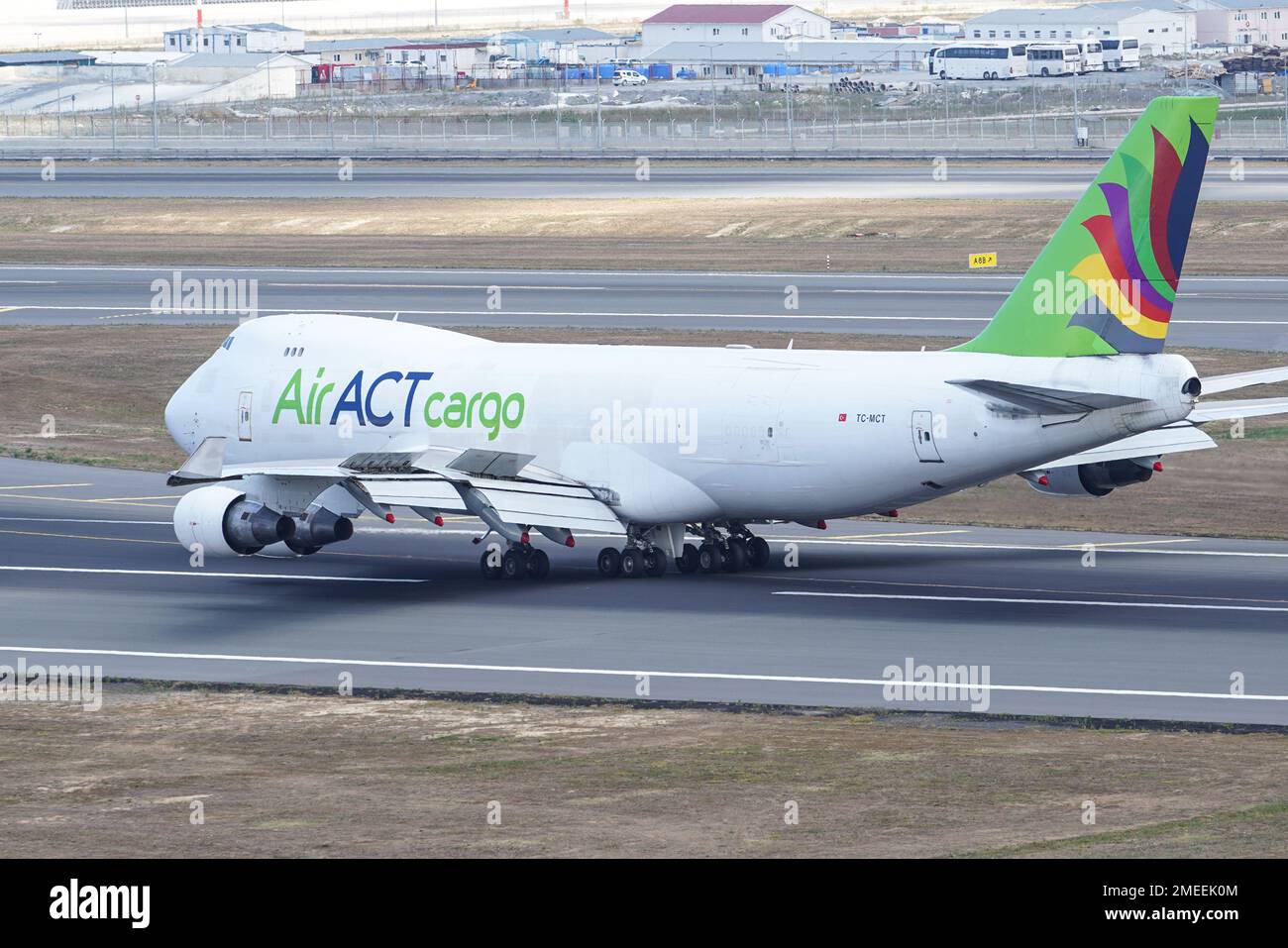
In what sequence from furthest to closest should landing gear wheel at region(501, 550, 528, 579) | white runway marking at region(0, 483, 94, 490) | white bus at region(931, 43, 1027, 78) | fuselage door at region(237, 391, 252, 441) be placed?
white bus at region(931, 43, 1027, 78)
white runway marking at region(0, 483, 94, 490)
fuselage door at region(237, 391, 252, 441)
landing gear wheel at region(501, 550, 528, 579)

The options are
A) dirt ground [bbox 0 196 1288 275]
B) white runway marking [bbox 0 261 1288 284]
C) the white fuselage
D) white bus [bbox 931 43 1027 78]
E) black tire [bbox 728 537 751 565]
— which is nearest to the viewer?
the white fuselage

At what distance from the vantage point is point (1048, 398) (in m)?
40.2

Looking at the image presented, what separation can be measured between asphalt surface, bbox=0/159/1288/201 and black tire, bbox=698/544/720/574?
68.0m

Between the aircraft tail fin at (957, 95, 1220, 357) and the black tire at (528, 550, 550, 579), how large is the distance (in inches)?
482

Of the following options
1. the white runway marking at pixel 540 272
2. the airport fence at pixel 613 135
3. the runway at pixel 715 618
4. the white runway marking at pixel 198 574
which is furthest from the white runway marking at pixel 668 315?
the airport fence at pixel 613 135

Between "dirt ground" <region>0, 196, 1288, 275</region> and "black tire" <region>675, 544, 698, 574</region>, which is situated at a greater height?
"dirt ground" <region>0, 196, 1288, 275</region>

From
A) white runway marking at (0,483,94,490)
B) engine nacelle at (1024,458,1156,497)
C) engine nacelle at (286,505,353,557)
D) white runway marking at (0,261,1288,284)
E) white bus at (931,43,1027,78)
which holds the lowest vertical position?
white runway marking at (0,483,94,490)

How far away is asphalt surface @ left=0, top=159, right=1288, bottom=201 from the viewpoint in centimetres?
11906

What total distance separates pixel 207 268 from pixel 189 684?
229ft

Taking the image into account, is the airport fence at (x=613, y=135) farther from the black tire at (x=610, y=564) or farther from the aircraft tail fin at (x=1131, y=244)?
the aircraft tail fin at (x=1131, y=244)

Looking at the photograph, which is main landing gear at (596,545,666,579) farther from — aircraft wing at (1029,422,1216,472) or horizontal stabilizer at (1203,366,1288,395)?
horizontal stabilizer at (1203,366,1288,395)

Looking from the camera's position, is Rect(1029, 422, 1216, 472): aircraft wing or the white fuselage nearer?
the white fuselage

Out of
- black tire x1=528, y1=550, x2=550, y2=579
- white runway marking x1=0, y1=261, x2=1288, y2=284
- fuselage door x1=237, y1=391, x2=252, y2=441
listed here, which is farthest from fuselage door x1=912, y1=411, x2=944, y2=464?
white runway marking x1=0, y1=261, x2=1288, y2=284

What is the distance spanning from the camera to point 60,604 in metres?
44.0
